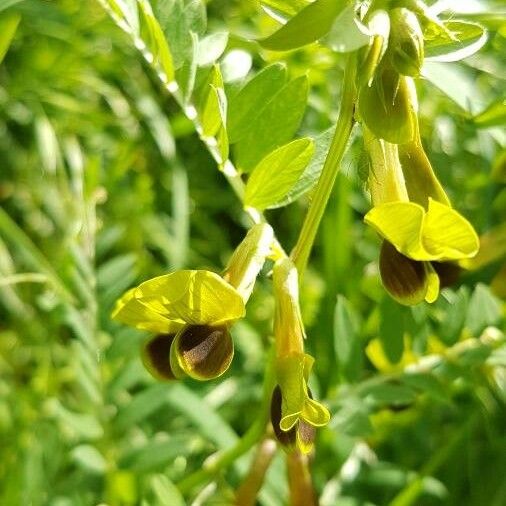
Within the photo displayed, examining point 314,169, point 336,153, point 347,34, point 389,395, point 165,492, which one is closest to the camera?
point 347,34

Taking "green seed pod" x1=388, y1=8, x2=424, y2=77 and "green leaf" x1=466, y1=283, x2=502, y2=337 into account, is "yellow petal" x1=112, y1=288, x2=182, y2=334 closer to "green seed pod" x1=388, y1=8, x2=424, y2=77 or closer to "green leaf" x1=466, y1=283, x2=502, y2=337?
"green seed pod" x1=388, y1=8, x2=424, y2=77

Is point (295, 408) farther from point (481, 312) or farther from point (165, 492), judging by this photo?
point (481, 312)

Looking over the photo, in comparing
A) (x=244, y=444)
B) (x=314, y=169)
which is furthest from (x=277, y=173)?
(x=244, y=444)

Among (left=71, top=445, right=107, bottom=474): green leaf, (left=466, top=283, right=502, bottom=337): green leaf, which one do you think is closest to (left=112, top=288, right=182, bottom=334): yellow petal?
(left=71, top=445, right=107, bottom=474): green leaf

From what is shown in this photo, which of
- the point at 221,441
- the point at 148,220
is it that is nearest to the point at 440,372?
the point at 221,441

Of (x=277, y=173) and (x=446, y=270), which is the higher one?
(x=277, y=173)

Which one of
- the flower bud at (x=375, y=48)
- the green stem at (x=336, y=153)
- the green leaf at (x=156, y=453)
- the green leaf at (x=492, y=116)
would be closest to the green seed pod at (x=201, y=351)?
the green stem at (x=336, y=153)
